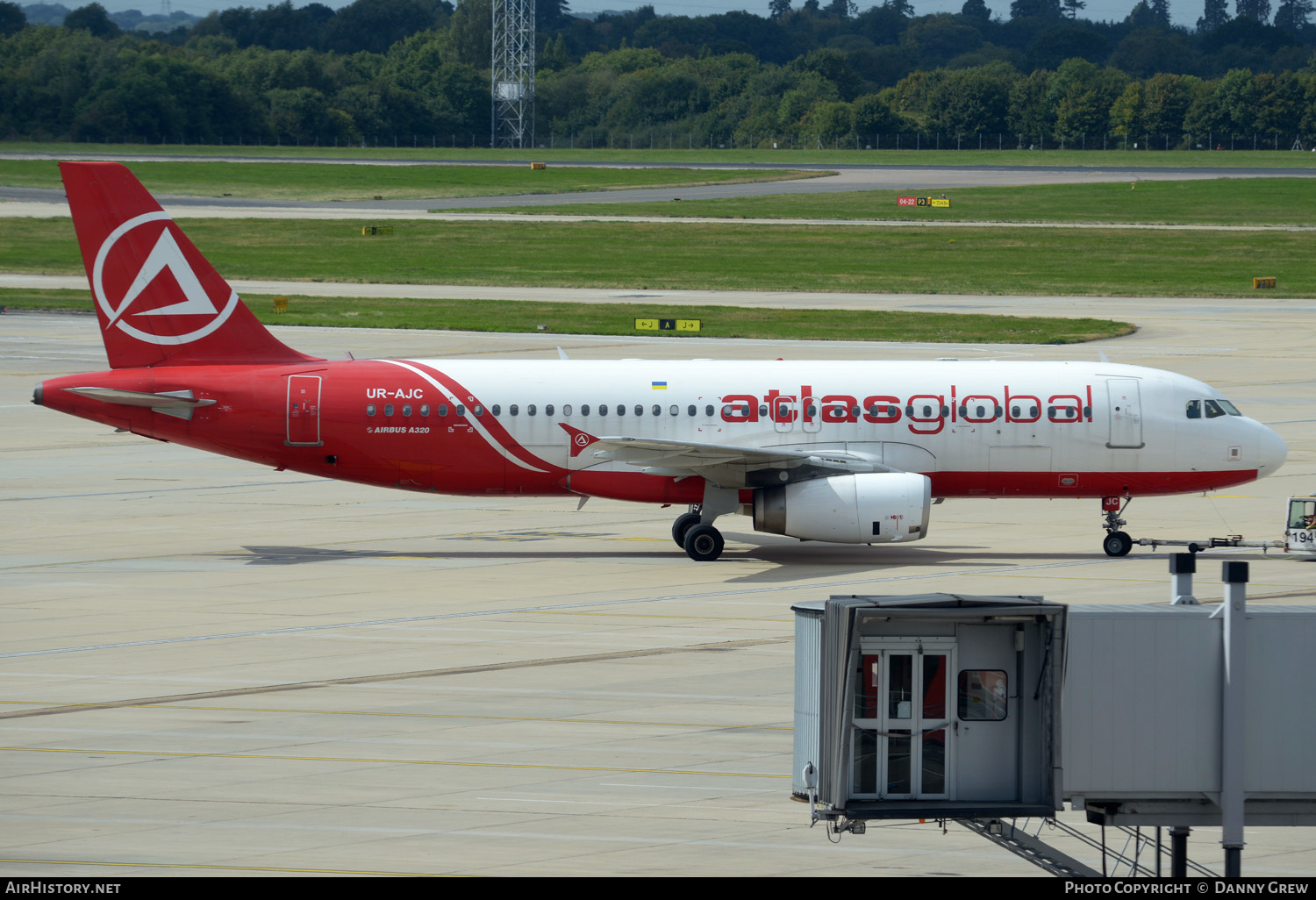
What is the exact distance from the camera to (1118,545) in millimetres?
38094

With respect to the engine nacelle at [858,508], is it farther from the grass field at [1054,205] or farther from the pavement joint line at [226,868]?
the grass field at [1054,205]

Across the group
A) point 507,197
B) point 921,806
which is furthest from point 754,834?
point 507,197

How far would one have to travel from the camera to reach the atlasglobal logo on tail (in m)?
38.6

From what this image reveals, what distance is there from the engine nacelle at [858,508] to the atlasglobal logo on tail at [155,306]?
12939mm

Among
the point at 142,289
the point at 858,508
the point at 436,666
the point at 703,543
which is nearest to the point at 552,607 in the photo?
the point at 436,666

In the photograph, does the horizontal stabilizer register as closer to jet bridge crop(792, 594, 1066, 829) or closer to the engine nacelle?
the engine nacelle

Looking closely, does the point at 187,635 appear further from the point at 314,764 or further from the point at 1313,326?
the point at 1313,326

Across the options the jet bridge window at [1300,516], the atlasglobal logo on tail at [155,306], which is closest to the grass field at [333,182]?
the atlasglobal logo on tail at [155,306]

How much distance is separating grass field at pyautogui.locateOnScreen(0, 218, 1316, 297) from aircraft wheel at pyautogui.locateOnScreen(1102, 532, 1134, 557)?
213 ft

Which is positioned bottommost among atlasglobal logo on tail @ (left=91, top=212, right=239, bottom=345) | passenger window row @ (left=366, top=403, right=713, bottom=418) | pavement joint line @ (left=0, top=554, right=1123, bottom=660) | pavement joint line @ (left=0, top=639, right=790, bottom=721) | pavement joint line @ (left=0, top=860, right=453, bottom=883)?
pavement joint line @ (left=0, top=554, right=1123, bottom=660)

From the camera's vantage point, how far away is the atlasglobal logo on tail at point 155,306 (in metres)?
38.6

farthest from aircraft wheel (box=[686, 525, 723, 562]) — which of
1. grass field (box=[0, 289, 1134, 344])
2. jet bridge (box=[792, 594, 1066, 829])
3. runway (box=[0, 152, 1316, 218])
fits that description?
runway (box=[0, 152, 1316, 218])

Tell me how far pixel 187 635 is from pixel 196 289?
11.0 m

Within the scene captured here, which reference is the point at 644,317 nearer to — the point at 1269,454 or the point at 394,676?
the point at 1269,454
